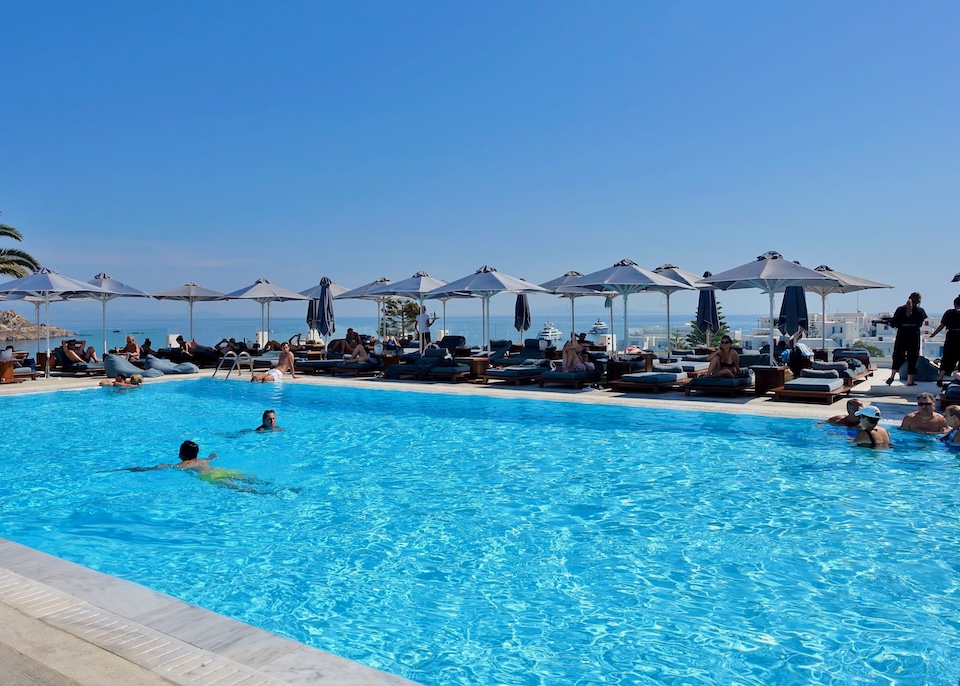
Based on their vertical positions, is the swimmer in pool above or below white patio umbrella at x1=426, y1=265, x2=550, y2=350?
below

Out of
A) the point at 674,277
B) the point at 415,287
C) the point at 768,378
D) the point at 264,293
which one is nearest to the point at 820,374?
the point at 768,378

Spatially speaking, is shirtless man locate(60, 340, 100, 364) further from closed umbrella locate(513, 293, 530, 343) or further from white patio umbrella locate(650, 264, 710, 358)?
white patio umbrella locate(650, 264, 710, 358)

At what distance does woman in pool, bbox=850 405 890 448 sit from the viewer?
7.46 metres

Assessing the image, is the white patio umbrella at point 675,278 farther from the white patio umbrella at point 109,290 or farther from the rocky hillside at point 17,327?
the rocky hillside at point 17,327

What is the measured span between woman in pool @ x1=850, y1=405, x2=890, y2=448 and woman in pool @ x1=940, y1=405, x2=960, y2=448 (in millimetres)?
619

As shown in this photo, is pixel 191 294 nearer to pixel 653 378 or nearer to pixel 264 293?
pixel 264 293

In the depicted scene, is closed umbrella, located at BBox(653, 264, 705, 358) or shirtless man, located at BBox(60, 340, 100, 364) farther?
shirtless man, located at BBox(60, 340, 100, 364)

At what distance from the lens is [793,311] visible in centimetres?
1469

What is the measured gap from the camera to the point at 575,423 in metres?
9.64

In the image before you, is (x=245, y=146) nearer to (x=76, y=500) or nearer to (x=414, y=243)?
(x=414, y=243)

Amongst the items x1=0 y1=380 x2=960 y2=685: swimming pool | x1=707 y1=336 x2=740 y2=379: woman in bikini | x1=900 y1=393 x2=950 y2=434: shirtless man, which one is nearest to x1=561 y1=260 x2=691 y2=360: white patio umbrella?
x1=707 y1=336 x2=740 y2=379: woman in bikini

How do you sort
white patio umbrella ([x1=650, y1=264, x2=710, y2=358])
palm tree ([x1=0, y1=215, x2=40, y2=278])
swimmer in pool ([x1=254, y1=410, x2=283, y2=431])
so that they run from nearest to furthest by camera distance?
swimmer in pool ([x1=254, y1=410, x2=283, y2=431]) → white patio umbrella ([x1=650, y1=264, x2=710, y2=358]) → palm tree ([x1=0, y1=215, x2=40, y2=278])

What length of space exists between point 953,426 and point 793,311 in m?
7.25

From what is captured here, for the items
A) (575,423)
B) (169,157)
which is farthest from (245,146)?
(575,423)
